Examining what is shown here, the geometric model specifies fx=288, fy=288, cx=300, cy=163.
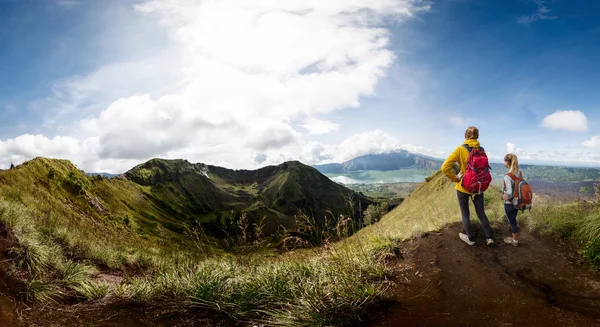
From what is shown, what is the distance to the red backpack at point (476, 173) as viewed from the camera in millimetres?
8609

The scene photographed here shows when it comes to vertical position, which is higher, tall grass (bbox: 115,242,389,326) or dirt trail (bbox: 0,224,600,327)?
tall grass (bbox: 115,242,389,326)

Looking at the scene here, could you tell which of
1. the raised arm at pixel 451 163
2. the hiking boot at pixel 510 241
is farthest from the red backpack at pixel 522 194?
the raised arm at pixel 451 163

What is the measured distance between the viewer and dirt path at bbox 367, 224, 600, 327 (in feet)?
17.3

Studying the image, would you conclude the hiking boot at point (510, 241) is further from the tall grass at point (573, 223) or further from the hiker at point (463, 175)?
the tall grass at point (573, 223)

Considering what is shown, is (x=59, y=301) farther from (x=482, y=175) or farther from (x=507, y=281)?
(x=482, y=175)

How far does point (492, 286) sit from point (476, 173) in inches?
131

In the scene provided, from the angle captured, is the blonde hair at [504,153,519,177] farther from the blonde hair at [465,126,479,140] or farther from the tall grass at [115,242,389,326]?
the tall grass at [115,242,389,326]

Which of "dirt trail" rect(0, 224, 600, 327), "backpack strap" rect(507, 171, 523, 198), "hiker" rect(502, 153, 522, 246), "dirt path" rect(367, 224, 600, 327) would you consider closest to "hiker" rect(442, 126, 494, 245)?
"dirt path" rect(367, 224, 600, 327)

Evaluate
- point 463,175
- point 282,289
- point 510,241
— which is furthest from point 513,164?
point 282,289

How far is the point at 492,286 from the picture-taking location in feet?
21.8

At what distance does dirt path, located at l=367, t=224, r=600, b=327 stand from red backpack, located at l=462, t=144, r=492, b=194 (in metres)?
1.88

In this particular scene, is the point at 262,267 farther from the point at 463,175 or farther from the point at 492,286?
→ the point at 463,175

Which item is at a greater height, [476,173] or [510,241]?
[476,173]

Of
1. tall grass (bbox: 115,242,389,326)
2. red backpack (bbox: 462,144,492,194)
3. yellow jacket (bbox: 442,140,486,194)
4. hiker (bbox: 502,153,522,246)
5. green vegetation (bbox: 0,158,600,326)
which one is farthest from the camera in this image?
hiker (bbox: 502,153,522,246)
